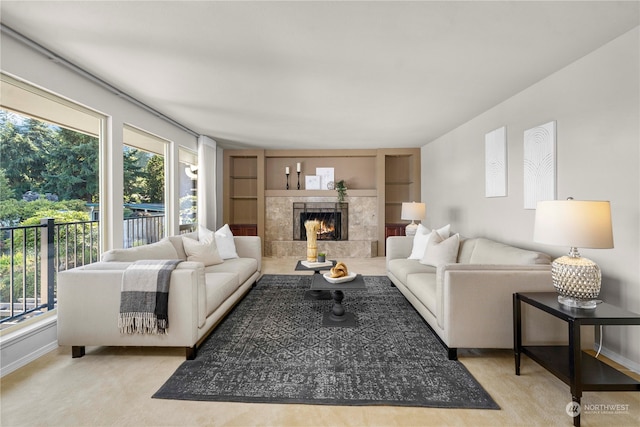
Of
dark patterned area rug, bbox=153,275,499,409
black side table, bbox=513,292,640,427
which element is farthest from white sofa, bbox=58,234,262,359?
black side table, bbox=513,292,640,427

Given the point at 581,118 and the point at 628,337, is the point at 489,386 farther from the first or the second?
the point at 581,118

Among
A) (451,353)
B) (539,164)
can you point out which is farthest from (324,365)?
(539,164)

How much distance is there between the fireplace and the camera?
6805 millimetres

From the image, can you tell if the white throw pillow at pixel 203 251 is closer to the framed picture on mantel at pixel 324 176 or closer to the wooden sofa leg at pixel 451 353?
the wooden sofa leg at pixel 451 353

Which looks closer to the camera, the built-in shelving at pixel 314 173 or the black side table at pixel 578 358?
the black side table at pixel 578 358

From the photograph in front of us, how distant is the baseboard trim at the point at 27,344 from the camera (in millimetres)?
2086

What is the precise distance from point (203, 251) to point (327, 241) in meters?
3.42

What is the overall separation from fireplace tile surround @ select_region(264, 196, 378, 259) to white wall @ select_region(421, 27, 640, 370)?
3.25m

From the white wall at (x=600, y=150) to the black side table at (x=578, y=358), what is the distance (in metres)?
0.61

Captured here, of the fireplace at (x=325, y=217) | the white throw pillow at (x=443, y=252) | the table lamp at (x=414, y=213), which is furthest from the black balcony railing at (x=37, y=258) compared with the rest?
the table lamp at (x=414, y=213)

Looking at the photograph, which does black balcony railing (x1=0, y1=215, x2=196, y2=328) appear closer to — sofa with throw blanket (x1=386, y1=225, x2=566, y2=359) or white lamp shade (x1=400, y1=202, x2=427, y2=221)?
sofa with throw blanket (x1=386, y1=225, x2=566, y2=359)

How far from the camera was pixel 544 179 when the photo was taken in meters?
2.91

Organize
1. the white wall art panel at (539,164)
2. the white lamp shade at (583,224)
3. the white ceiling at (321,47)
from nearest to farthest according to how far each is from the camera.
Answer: the white lamp shade at (583,224), the white ceiling at (321,47), the white wall art panel at (539,164)

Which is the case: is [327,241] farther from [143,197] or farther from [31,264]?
[31,264]
